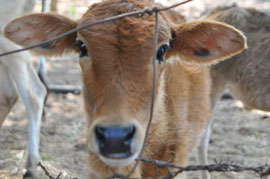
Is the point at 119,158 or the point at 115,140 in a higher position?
the point at 115,140

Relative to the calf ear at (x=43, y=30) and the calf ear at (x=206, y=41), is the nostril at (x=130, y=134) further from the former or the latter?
the calf ear at (x=43, y=30)

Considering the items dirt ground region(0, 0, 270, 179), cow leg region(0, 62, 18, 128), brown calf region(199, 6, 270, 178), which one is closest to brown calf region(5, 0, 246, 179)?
brown calf region(199, 6, 270, 178)

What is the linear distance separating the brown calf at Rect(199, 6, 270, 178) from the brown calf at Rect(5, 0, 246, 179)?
1472 millimetres

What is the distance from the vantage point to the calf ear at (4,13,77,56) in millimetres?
3404

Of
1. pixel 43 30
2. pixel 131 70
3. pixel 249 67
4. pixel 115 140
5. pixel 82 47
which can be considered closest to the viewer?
pixel 115 140

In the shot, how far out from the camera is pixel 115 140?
8.38 feet

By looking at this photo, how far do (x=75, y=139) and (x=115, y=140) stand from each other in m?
3.94

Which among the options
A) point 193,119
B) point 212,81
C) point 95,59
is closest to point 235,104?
point 212,81

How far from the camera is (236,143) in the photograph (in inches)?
251

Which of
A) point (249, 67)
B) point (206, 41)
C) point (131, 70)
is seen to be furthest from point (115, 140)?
point (249, 67)

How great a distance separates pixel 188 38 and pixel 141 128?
0.95m

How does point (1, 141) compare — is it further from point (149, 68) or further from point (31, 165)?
point (149, 68)

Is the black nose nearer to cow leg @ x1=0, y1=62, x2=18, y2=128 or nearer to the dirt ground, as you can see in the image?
the dirt ground

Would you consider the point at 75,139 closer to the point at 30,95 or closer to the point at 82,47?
the point at 30,95
